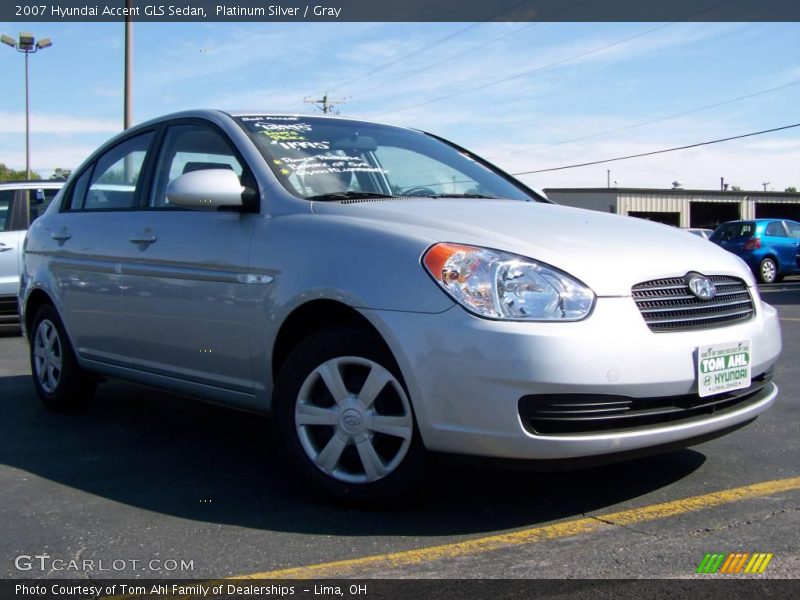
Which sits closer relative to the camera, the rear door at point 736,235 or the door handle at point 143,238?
the door handle at point 143,238

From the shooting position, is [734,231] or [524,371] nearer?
[524,371]

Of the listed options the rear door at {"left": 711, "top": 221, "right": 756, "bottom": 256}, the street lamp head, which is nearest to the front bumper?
the rear door at {"left": 711, "top": 221, "right": 756, "bottom": 256}

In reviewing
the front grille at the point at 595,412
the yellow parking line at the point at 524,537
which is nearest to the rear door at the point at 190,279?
the yellow parking line at the point at 524,537

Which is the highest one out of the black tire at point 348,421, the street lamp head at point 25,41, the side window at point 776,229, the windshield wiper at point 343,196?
the street lamp head at point 25,41

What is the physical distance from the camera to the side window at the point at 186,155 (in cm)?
447

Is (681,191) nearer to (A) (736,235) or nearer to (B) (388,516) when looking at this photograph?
(A) (736,235)

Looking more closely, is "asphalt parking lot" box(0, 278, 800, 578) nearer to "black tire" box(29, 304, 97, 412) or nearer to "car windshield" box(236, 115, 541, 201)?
"black tire" box(29, 304, 97, 412)

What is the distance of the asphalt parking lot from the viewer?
2922 millimetres

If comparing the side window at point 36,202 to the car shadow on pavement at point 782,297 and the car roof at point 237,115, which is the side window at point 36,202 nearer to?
the car roof at point 237,115

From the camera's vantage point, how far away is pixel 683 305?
10.9 ft

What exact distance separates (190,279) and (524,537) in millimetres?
1973

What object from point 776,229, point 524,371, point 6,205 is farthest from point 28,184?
point 776,229

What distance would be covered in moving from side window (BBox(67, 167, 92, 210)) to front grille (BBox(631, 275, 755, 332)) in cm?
370

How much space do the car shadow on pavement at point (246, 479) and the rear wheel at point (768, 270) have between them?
1824 cm
